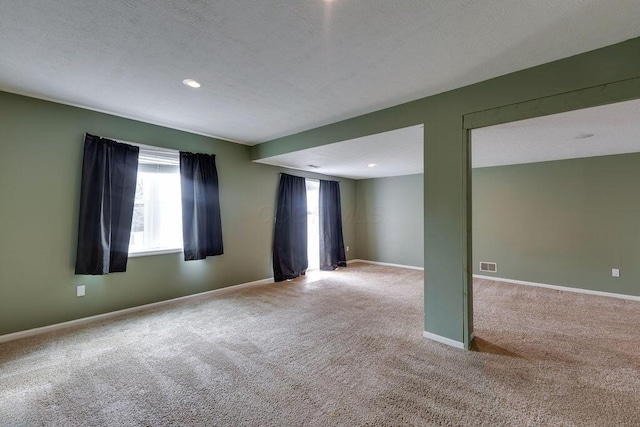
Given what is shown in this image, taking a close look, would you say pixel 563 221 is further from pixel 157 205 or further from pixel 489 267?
pixel 157 205

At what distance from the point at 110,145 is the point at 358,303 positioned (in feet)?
12.4

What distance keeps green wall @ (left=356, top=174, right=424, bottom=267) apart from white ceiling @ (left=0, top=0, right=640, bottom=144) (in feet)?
12.4

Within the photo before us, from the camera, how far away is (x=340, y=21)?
1.70 meters

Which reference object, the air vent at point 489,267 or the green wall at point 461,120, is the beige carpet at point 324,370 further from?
the air vent at point 489,267

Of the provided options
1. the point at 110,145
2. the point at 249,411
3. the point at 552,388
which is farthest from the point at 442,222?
the point at 110,145

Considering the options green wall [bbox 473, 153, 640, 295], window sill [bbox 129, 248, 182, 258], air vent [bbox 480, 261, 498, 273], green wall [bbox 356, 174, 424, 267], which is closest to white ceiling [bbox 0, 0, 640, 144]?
window sill [bbox 129, 248, 182, 258]

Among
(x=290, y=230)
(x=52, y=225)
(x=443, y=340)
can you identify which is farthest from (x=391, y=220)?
(x=52, y=225)

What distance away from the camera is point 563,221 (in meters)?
4.50

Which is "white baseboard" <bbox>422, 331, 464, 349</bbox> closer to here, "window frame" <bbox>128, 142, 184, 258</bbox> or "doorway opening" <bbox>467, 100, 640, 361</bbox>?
"doorway opening" <bbox>467, 100, 640, 361</bbox>

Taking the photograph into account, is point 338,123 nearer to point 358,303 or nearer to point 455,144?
point 455,144

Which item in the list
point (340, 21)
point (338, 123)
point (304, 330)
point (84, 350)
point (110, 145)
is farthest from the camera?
point (338, 123)

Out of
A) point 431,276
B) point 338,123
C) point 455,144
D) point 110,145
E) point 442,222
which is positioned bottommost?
point 431,276

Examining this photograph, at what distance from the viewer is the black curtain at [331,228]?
20.5 feet

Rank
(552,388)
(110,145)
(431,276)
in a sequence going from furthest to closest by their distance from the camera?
1. (110,145)
2. (431,276)
3. (552,388)
